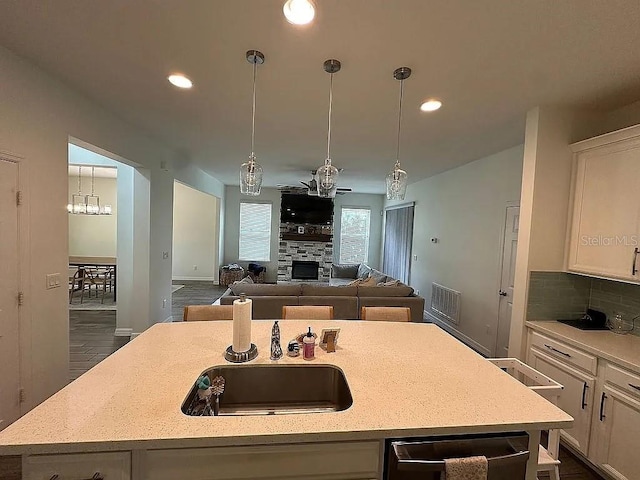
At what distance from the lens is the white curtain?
6.73 m

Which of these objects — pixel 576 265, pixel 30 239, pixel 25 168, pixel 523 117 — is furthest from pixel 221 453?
pixel 523 117

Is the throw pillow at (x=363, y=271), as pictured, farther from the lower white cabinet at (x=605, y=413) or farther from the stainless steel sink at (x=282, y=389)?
the stainless steel sink at (x=282, y=389)

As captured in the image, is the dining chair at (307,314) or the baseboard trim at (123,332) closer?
the dining chair at (307,314)

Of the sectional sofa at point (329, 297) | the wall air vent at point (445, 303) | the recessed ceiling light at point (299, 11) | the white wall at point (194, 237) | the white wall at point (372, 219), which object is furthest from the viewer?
the white wall at point (372, 219)

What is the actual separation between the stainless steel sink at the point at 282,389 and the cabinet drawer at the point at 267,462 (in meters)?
0.43

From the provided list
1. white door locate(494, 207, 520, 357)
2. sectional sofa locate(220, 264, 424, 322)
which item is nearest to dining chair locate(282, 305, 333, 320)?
sectional sofa locate(220, 264, 424, 322)

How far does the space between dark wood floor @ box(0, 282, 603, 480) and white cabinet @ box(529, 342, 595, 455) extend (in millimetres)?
152

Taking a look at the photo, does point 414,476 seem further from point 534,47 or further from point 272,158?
point 272,158

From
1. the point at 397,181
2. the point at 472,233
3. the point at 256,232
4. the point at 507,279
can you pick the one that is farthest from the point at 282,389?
the point at 256,232

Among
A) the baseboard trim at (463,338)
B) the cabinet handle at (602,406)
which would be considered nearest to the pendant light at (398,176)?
the cabinet handle at (602,406)

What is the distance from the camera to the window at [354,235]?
8.67 metres

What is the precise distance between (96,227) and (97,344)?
4.72 meters

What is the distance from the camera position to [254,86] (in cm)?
230

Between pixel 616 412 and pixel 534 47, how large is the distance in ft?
7.44
